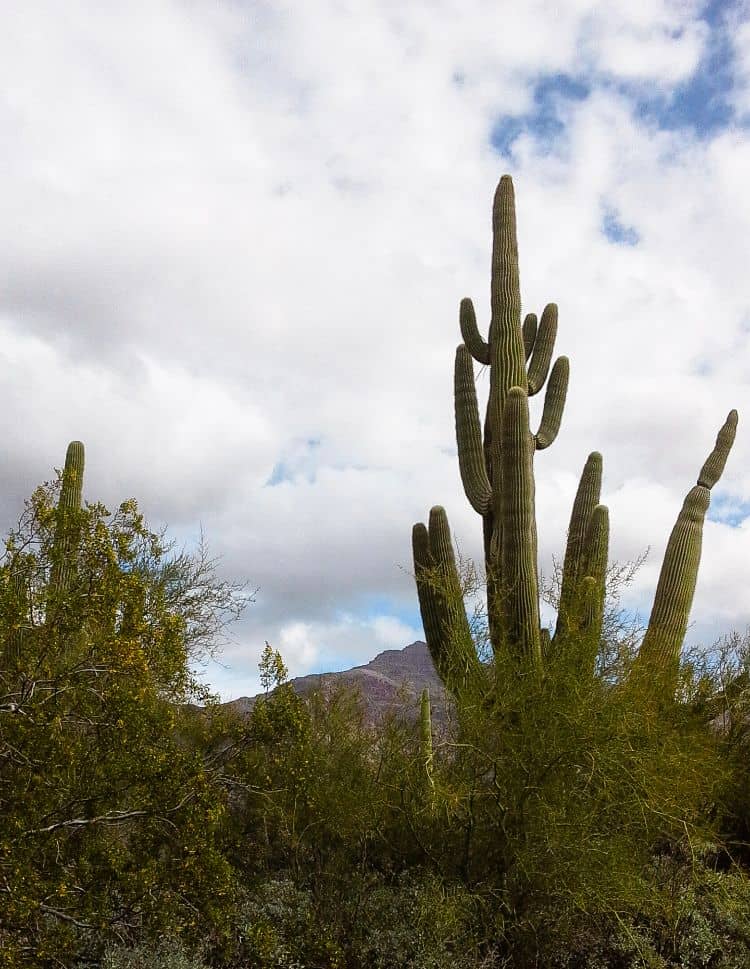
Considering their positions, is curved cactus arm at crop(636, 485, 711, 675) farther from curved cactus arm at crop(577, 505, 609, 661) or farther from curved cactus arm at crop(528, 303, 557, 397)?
curved cactus arm at crop(528, 303, 557, 397)

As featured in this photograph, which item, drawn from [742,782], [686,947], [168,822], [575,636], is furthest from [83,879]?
[742,782]

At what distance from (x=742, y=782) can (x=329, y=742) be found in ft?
17.2

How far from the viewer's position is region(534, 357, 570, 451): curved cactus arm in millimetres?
14312

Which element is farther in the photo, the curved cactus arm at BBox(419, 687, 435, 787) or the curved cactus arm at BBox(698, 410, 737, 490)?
the curved cactus arm at BBox(698, 410, 737, 490)

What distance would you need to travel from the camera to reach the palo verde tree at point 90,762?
6465 mm

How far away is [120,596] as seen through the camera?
6.88 m

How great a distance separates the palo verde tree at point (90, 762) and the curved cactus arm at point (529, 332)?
9480 mm

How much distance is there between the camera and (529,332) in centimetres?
1572

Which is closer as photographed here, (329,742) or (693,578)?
(329,742)

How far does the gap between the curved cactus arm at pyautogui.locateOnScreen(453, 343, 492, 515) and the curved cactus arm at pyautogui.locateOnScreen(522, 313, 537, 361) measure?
1.57 metres

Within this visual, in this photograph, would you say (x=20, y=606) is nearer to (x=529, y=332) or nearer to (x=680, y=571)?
(x=680, y=571)

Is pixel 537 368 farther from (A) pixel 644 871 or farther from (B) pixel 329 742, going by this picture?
(A) pixel 644 871

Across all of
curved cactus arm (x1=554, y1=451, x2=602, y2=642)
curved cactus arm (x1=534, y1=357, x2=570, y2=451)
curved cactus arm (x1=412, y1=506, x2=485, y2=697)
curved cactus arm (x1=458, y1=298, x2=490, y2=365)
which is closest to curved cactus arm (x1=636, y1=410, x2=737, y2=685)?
curved cactus arm (x1=554, y1=451, x2=602, y2=642)

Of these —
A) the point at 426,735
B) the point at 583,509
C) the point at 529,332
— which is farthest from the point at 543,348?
the point at 426,735
